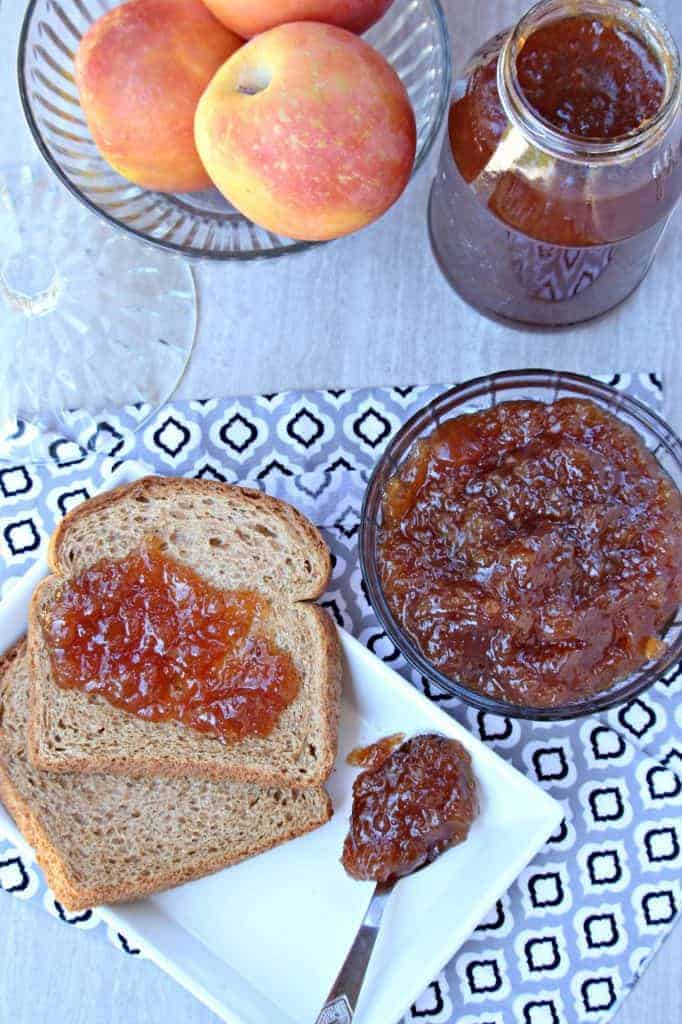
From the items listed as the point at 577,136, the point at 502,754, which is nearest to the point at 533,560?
the point at 502,754

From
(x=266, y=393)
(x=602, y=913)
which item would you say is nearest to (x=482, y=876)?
(x=602, y=913)

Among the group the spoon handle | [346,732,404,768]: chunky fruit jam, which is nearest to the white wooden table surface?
[346,732,404,768]: chunky fruit jam

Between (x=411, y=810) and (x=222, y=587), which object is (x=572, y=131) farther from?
(x=411, y=810)

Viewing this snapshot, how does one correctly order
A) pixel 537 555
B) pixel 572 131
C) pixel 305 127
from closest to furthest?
pixel 305 127, pixel 572 131, pixel 537 555

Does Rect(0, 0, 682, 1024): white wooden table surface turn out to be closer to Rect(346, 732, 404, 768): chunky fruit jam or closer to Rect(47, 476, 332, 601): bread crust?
Rect(47, 476, 332, 601): bread crust

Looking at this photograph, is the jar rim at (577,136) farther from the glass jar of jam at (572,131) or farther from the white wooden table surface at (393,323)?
the white wooden table surface at (393,323)

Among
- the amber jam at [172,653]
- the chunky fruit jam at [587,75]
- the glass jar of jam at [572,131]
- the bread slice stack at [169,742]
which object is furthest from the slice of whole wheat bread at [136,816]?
the chunky fruit jam at [587,75]

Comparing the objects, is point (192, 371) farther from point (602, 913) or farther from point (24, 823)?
point (602, 913)
